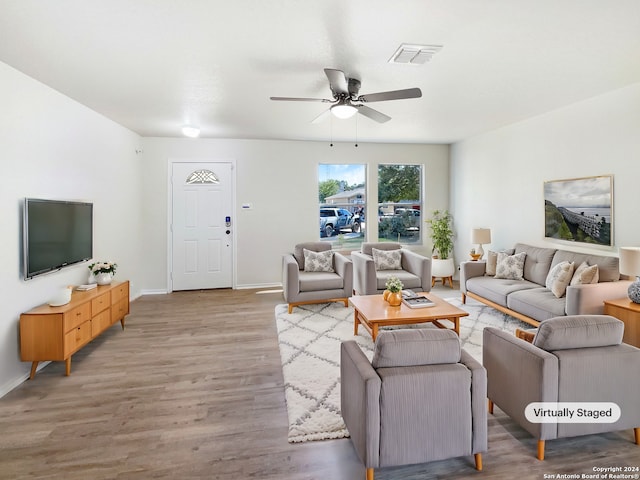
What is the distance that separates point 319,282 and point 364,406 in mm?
3350

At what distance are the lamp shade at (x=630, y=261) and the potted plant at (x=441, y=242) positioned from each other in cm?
331

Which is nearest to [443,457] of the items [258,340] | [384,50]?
[258,340]

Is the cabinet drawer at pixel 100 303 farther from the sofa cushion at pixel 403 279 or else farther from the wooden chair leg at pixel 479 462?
the wooden chair leg at pixel 479 462

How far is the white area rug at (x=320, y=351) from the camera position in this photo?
2520mm

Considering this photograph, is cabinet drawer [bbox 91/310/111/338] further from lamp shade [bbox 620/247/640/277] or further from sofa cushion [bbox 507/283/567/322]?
lamp shade [bbox 620/247/640/277]

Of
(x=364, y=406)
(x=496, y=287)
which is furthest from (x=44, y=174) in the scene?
(x=496, y=287)

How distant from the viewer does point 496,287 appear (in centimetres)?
466

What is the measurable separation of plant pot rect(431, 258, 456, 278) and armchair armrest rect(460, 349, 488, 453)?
15.6ft

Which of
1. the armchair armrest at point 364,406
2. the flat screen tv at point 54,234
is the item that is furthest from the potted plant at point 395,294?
the flat screen tv at point 54,234

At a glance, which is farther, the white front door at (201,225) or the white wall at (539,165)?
the white front door at (201,225)

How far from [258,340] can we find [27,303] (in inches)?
86.3

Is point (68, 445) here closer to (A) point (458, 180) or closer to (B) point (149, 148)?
(B) point (149, 148)

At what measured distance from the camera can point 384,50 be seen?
287 centimetres

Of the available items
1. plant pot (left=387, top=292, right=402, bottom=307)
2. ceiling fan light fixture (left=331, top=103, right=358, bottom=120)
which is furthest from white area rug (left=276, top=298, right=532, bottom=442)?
ceiling fan light fixture (left=331, top=103, right=358, bottom=120)
